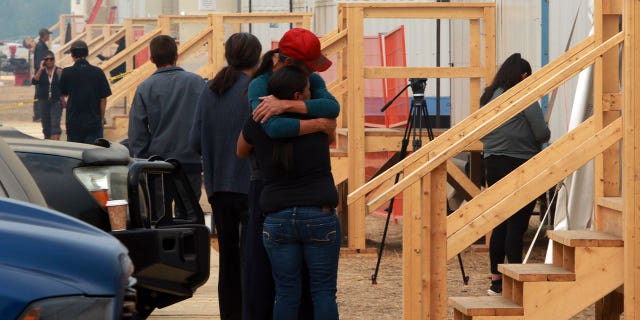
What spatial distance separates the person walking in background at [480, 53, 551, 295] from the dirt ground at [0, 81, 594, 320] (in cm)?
41

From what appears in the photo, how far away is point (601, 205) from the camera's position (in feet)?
28.5

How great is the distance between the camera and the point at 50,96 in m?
24.3

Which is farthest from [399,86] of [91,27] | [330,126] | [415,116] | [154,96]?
[91,27]

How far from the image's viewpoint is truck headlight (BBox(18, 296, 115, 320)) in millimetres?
3949

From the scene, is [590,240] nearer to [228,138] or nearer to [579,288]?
[579,288]

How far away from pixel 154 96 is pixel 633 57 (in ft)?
10.7

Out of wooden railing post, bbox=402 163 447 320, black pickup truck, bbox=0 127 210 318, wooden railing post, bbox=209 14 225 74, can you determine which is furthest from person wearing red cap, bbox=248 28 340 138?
wooden railing post, bbox=209 14 225 74

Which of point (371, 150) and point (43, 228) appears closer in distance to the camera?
point (43, 228)

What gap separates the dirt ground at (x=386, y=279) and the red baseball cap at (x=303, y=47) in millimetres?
3365

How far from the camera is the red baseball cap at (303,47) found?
676 cm

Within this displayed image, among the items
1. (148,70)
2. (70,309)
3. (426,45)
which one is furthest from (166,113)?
(426,45)

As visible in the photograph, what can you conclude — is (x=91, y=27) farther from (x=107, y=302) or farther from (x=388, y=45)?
(x=107, y=302)

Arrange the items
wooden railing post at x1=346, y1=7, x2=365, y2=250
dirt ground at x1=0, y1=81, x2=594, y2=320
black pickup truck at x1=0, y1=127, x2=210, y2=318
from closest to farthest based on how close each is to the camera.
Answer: black pickup truck at x1=0, y1=127, x2=210, y2=318 < dirt ground at x1=0, y1=81, x2=594, y2=320 < wooden railing post at x1=346, y1=7, x2=365, y2=250

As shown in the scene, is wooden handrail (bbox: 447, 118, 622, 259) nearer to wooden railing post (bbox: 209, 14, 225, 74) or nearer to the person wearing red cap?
the person wearing red cap
